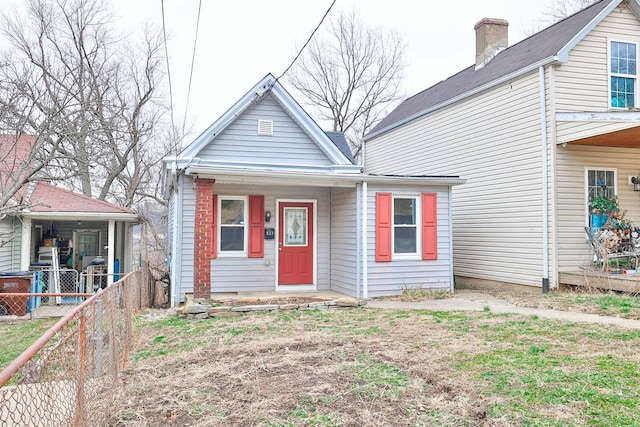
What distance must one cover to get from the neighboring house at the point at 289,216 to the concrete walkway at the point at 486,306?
2.69 feet

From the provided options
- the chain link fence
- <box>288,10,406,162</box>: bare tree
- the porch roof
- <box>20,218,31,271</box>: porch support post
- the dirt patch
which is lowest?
the dirt patch

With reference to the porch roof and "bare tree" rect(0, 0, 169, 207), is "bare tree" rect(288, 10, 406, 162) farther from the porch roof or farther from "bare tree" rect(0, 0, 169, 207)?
the porch roof

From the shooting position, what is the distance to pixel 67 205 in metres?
13.0

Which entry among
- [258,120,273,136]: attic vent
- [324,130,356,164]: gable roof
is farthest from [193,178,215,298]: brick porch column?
[324,130,356,164]: gable roof

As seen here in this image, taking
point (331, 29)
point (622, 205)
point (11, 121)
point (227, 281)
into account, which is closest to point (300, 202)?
point (227, 281)

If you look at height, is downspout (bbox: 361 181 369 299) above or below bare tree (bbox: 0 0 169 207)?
below

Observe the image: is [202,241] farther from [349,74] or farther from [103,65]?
[349,74]

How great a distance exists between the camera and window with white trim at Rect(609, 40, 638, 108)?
11.3 metres

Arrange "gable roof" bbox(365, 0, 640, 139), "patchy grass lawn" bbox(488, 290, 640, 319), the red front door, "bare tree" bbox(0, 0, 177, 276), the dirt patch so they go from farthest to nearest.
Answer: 1. "bare tree" bbox(0, 0, 177, 276)
2. the red front door
3. "gable roof" bbox(365, 0, 640, 139)
4. the dirt patch
5. "patchy grass lawn" bbox(488, 290, 640, 319)

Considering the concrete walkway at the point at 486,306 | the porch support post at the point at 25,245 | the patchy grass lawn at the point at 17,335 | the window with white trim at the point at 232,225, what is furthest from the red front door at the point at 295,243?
the porch support post at the point at 25,245

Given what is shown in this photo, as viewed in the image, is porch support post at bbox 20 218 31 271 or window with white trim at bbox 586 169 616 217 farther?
porch support post at bbox 20 218 31 271

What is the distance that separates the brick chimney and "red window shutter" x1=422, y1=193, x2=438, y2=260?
615 centimetres

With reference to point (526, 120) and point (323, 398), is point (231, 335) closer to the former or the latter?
point (323, 398)

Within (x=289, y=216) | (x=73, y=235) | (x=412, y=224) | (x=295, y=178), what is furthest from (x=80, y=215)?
(x=412, y=224)
